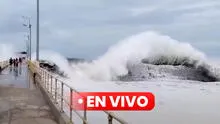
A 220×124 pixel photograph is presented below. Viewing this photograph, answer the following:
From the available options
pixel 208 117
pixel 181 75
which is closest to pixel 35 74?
pixel 208 117

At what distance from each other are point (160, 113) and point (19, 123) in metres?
17.1

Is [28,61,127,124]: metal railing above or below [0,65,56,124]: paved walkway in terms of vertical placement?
above

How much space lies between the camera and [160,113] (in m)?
29.2

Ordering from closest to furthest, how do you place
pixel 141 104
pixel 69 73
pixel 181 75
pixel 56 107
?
pixel 141 104 → pixel 56 107 → pixel 69 73 → pixel 181 75

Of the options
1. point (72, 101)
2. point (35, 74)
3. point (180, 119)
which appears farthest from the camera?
point (35, 74)

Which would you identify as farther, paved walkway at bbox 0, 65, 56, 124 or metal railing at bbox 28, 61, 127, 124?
paved walkway at bbox 0, 65, 56, 124

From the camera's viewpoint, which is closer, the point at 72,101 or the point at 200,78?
the point at 72,101

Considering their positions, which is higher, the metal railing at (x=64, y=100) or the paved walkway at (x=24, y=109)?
the metal railing at (x=64, y=100)

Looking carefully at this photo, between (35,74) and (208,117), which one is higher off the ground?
(35,74)

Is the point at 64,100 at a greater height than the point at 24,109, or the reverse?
the point at 64,100

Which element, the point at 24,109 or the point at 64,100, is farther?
the point at 24,109

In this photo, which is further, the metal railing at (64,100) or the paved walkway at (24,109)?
the paved walkway at (24,109)

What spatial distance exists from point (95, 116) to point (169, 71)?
318 ft

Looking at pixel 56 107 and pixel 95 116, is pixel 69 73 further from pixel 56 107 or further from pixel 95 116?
pixel 56 107
